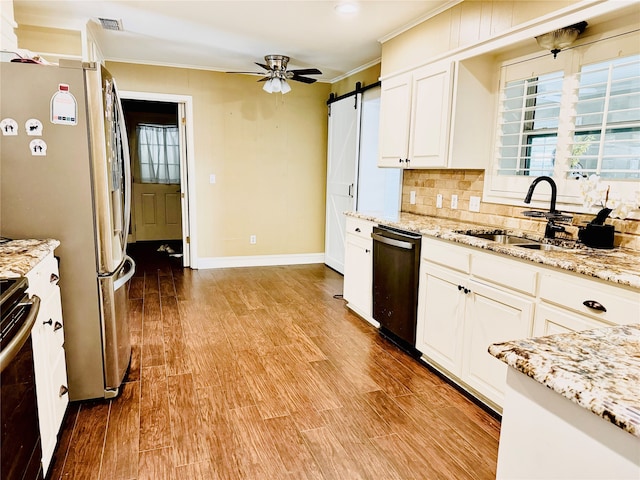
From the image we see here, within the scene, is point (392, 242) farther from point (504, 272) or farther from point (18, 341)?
point (18, 341)

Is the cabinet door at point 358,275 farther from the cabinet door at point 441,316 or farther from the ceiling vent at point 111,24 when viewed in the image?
the ceiling vent at point 111,24

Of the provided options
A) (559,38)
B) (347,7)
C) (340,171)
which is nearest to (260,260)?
(340,171)

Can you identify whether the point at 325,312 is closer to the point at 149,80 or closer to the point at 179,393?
the point at 179,393


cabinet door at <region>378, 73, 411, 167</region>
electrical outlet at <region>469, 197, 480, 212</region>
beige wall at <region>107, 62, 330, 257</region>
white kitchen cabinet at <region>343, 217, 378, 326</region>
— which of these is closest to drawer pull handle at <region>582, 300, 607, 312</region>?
electrical outlet at <region>469, 197, 480, 212</region>

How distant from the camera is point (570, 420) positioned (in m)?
0.83

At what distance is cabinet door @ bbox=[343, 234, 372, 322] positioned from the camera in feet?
11.7

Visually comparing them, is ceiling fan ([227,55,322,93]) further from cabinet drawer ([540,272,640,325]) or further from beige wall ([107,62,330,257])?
cabinet drawer ([540,272,640,325])

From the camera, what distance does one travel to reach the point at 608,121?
2238 millimetres

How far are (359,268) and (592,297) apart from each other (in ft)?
7.06

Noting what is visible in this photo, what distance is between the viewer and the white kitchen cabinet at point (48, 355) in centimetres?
166

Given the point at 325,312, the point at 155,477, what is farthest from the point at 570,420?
the point at 325,312

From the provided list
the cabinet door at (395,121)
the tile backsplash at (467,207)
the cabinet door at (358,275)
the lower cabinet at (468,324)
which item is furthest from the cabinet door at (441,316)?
A: the cabinet door at (395,121)

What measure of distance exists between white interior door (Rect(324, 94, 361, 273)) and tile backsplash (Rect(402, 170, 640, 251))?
1.27 m

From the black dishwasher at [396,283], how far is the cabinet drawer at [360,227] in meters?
0.13
